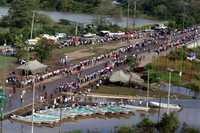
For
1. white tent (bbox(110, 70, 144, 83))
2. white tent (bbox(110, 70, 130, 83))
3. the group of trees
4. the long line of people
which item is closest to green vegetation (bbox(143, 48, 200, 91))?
white tent (bbox(110, 70, 144, 83))

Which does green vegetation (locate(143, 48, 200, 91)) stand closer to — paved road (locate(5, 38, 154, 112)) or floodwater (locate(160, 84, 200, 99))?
floodwater (locate(160, 84, 200, 99))

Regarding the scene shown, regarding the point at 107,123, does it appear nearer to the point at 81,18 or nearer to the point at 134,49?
the point at 134,49

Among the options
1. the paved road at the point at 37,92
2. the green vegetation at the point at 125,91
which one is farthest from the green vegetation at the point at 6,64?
the green vegetation at the point at 125,91

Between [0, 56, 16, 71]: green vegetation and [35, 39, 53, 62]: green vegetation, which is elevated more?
[35, 39, 53, 62]: green vegetation

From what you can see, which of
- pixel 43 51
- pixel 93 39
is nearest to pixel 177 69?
pixel 43 51

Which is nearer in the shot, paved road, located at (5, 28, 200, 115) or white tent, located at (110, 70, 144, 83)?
paved road, located at (5, 28, 200, 115)

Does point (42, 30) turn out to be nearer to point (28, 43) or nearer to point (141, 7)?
point (28, 43)
